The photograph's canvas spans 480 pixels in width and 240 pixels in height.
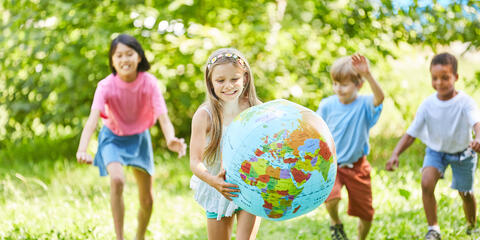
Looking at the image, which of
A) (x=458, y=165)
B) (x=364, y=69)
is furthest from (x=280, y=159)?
(x=458, y=165)

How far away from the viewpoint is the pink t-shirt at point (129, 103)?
4.30 m

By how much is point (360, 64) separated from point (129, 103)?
1921mm

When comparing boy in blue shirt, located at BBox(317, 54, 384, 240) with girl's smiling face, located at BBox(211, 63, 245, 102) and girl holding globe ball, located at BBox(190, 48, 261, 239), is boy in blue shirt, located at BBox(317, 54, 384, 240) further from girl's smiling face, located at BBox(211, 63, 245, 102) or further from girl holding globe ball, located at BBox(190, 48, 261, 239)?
girl's smiling face, located at BBox(211, 63, 245, 102)

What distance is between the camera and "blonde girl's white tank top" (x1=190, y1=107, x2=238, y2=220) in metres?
3.06

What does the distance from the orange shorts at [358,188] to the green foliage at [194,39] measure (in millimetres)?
2403

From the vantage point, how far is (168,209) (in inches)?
215

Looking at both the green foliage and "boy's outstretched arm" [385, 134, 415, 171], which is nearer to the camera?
"boy's outstretched arm" [385, 134, 415, 171]

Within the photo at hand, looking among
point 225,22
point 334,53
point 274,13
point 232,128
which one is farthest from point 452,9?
point 232,128

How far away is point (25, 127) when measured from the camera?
7809 mm

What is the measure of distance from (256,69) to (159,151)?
247 cm

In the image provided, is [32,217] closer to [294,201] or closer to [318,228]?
[318,228]

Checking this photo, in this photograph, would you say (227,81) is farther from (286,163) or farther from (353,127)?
(353,127)

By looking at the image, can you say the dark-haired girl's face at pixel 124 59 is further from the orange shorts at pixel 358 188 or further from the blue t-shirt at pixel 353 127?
the orange shorts at pixel 358 188

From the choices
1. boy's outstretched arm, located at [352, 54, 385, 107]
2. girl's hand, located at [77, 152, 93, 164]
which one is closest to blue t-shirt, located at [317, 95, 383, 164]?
boy's outstretched arm, located at [352, 54, 385, 107]
